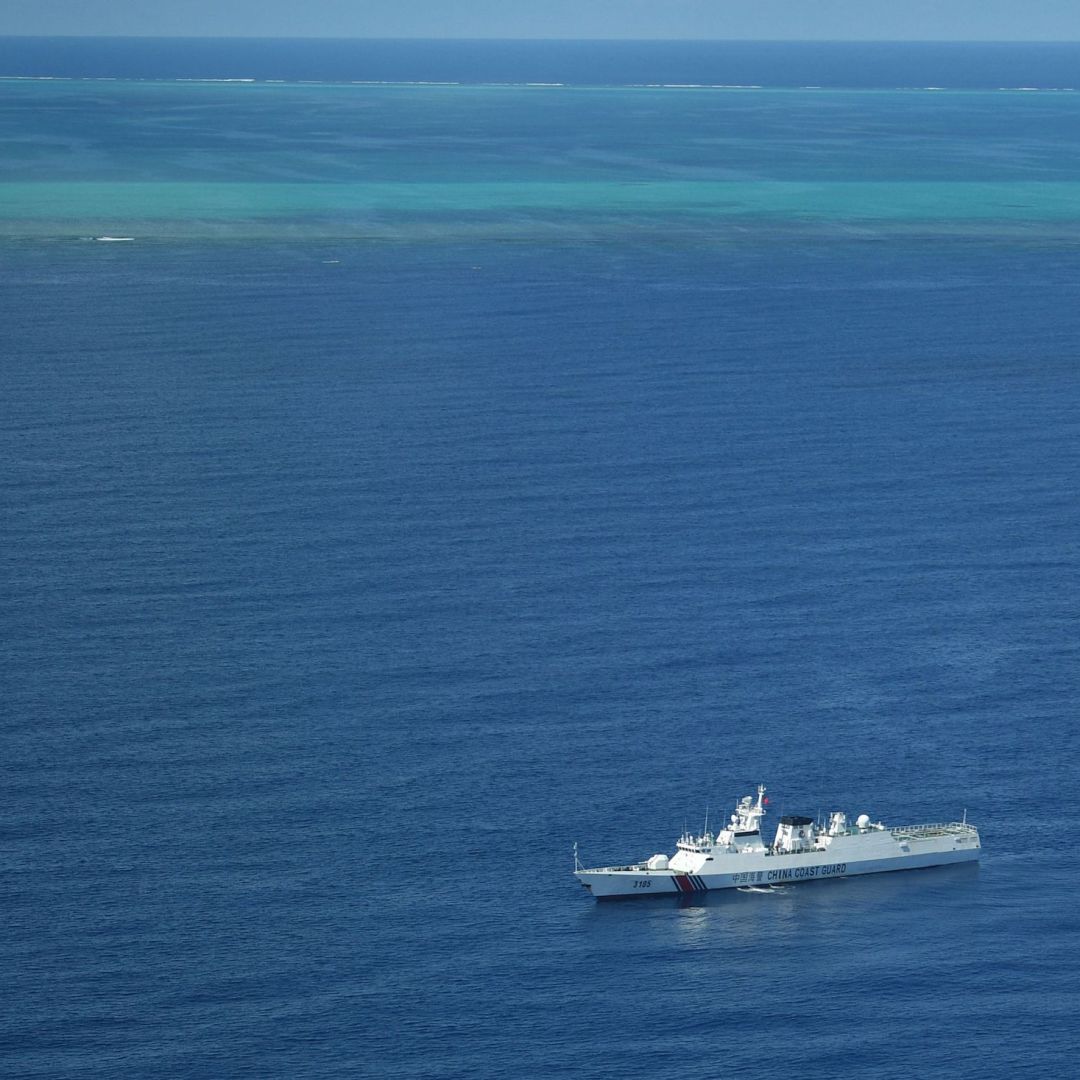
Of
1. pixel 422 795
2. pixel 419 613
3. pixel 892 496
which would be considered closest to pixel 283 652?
pixel 419 613

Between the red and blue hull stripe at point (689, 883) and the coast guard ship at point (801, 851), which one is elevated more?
the coast guard ship at point (801, 851)

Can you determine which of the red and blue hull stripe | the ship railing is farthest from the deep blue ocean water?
the ship railing

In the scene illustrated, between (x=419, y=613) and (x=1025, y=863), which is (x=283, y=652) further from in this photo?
(x=1025, y=863)

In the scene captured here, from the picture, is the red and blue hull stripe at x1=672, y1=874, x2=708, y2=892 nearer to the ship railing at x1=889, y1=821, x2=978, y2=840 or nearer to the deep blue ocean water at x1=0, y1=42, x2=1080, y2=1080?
the deep blue ocean water at x1=0, y1=42, x2=1080, y2=1080


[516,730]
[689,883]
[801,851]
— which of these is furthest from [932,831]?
[516,730]

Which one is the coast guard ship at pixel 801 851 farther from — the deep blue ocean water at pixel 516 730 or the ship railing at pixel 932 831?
the deep blue ocean water at pixel 516 730

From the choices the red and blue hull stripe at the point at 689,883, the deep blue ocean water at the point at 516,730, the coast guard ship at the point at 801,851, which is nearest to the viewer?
the deep blue ocean water at the point at 516,730

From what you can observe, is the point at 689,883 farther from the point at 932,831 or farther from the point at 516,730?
the point at 516,730

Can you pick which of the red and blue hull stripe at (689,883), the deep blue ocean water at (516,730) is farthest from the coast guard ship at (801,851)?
the deep blue ocean water at (516,730)
